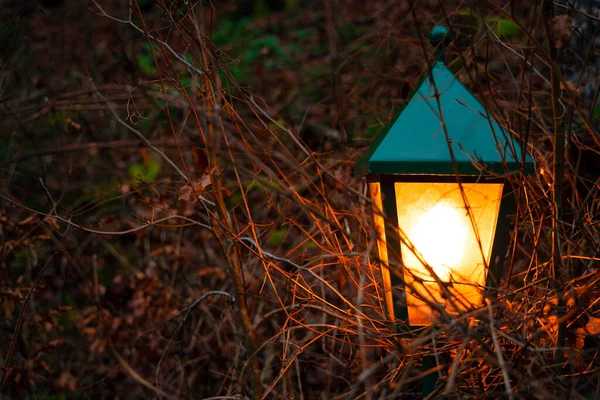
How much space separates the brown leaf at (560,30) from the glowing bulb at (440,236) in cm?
58

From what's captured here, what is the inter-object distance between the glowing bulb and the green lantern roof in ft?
0.45

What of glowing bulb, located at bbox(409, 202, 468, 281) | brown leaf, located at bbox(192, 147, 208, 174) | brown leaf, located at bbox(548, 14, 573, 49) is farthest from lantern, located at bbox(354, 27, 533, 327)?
brown leaf, located at bbox(192, 147, 208, 174)

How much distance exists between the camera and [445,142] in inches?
83.8

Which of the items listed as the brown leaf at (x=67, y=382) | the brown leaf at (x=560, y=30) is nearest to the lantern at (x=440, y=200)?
the brown leaf at (x=560, y=30)

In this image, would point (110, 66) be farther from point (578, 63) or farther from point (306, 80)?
point (578, 63)

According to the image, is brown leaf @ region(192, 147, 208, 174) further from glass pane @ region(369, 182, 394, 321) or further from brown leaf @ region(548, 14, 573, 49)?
brown leaf @ region(548, 14, 573, 49)

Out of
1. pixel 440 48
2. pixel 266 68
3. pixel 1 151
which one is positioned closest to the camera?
pixel 440 48

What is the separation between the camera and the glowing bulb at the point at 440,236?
2102 millimetres

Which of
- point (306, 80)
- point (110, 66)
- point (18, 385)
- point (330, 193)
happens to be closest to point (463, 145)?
point (330, 193)

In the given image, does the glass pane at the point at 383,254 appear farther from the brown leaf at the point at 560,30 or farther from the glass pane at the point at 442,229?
the brown leaf at the point at 560,30

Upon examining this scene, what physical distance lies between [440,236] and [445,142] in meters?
0.31

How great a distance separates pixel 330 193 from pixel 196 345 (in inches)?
69.0

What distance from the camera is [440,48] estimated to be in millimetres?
2420

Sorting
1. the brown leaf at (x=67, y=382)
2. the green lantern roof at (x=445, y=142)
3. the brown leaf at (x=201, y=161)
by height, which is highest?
the brown leaf at (x=201, y=161)
